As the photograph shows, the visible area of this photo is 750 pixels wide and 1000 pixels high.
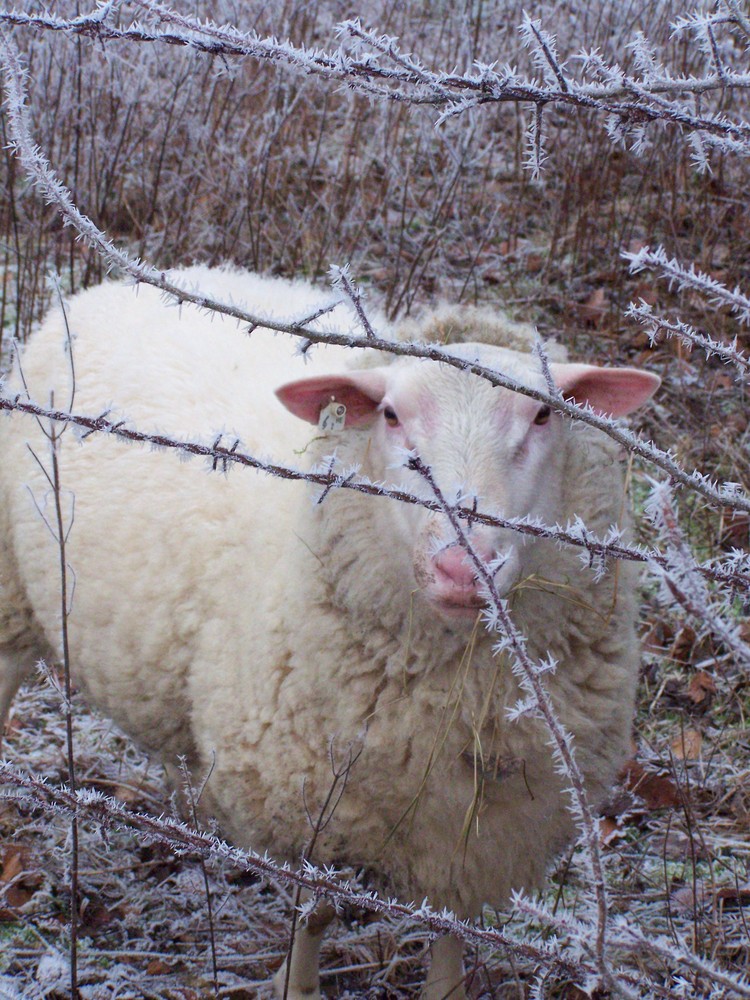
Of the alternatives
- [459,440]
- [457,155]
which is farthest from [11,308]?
[459,440]

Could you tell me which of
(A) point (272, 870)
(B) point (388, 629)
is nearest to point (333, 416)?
(B) point (388, 629)

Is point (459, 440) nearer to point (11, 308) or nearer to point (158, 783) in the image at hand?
point (158, 783)

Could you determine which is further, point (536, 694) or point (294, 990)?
point (294, 990)

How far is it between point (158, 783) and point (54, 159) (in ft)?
11.1

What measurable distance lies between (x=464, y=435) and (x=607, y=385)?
43cm

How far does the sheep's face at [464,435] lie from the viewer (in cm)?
177

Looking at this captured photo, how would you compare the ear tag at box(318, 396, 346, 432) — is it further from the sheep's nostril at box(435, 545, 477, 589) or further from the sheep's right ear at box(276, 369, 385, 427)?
the sheep's nostril at box(435, 545, 477, 589)

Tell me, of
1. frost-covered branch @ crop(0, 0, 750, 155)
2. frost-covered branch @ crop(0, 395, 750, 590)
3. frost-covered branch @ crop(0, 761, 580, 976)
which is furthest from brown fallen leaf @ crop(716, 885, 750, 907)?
frost-covered branch @ crop(0, 0, 750, 155)

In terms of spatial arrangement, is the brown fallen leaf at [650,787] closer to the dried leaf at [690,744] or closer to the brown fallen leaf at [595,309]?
the dried leaf at [690,744]

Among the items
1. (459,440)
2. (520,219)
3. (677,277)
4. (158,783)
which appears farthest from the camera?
(520,219)

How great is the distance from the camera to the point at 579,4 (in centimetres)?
622

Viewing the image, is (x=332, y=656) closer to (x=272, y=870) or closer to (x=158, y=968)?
(x=272, y=870)

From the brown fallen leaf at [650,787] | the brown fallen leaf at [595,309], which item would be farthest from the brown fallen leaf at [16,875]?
the brown fallen leaf at [595,309]

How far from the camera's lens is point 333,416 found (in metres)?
2.15
